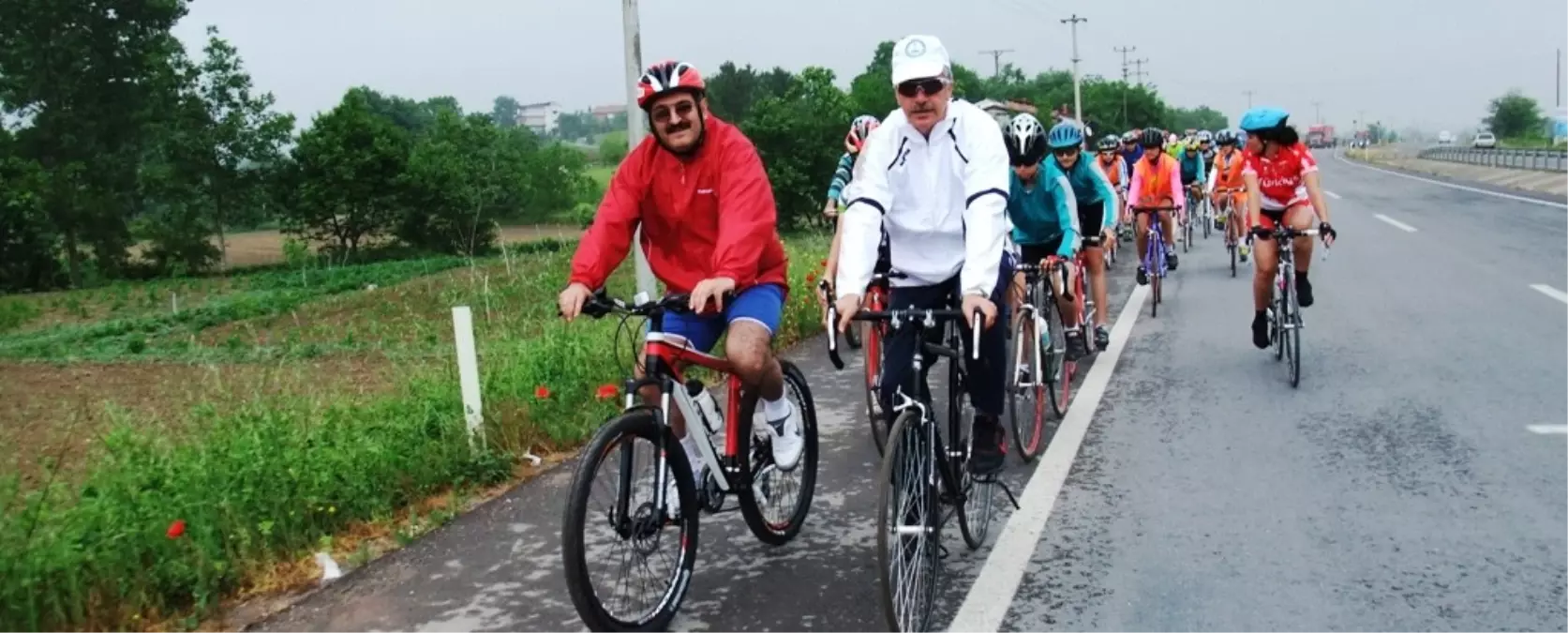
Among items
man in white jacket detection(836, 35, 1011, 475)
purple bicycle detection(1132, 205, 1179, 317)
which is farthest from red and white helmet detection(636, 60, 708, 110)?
purple bicycle detection(1132, 205, 1179, 317)

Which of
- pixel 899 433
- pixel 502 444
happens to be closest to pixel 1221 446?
pixel 899 433

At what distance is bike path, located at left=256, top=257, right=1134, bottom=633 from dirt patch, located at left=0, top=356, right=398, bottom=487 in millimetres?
3685

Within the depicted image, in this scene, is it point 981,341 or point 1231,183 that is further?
point 1231,183

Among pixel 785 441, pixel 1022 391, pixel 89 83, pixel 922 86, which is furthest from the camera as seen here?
pixel 89 83

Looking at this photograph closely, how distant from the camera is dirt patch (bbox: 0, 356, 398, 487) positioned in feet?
35.4

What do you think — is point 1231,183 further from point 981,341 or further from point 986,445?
point 981,341

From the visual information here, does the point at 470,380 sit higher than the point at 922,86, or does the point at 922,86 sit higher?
the point at 922,86

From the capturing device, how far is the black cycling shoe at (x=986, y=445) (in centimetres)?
477

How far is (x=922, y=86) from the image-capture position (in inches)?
175

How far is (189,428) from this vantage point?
791 cm

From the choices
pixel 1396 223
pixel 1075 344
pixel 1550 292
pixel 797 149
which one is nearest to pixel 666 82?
pixel 1075 344

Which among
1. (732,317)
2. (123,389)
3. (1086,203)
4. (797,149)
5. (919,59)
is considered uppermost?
(797,149)

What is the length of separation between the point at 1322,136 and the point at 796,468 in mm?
157482

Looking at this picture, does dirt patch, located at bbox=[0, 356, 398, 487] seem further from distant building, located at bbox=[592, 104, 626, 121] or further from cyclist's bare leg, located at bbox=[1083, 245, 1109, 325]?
distant building, located at bbox=[592, 104, 626, 121]
